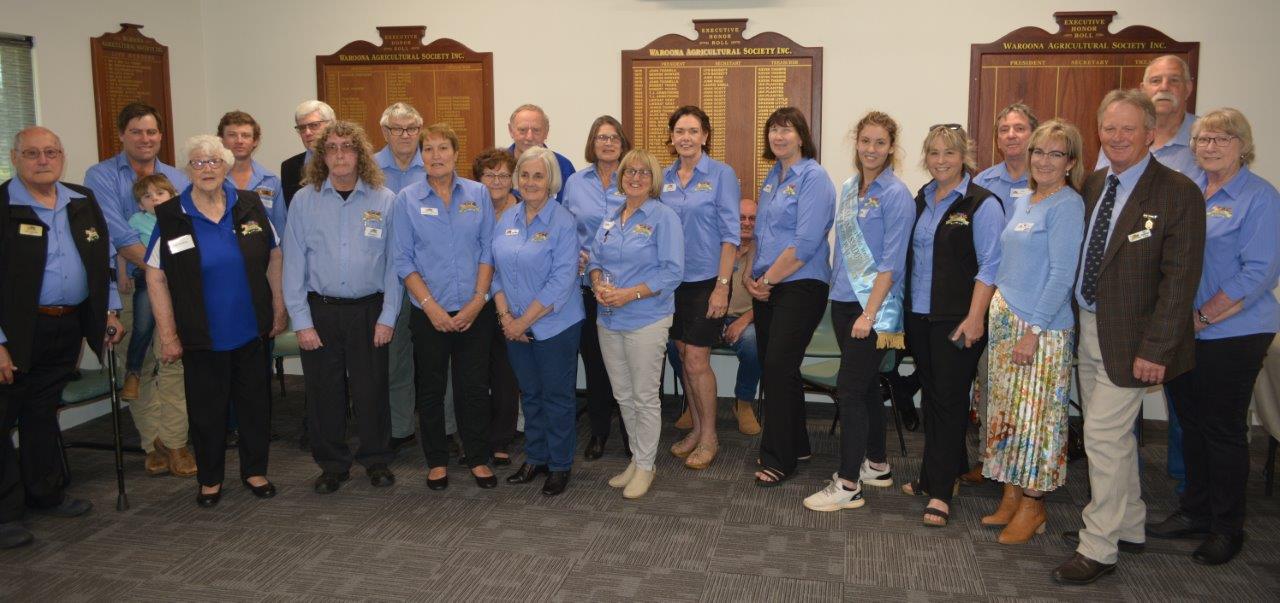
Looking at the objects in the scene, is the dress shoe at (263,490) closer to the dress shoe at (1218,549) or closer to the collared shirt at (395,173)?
the collared shirt at (395,173)

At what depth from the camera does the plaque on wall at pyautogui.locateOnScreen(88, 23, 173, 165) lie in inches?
206

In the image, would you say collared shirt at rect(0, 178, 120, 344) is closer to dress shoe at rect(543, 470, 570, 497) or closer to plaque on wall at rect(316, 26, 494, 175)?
dress shoe at rect(543, 470, 570, 497)

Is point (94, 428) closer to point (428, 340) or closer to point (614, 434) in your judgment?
point (428, 340)

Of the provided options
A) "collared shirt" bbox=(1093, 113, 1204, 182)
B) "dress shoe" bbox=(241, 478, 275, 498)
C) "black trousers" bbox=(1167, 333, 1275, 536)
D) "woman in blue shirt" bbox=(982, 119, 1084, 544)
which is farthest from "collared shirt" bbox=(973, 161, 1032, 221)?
"dress shoe" bbox=(241, 478, 275, 498)

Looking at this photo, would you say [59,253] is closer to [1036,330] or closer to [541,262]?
[541,262]

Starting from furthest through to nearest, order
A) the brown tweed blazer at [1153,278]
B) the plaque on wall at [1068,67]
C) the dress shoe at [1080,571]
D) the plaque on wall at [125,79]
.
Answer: the plaque on wall at [125,79] → the plaque on wall at [1068,67] → the dress shoe at [1080,571] → the brown tweed blazer at [1153,278]

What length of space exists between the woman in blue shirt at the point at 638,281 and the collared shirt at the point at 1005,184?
4.40ft

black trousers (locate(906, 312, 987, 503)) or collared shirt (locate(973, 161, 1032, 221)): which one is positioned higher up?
collared shirt (locate(973, 161, 1032, 221))

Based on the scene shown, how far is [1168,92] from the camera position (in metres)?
3.88

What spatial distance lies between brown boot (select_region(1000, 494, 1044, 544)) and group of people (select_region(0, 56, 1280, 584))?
0.01m

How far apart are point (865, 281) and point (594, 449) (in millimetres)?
1643

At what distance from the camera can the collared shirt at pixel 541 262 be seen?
3.69m

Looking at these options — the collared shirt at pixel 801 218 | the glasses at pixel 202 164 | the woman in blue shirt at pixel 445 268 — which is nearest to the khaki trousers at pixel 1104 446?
the collared shirt at pixel 801 218

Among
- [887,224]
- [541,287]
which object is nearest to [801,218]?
[887,224]
